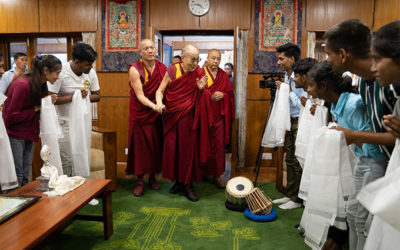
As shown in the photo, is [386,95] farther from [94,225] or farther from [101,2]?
[101,2]

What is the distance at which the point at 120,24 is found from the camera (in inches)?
170

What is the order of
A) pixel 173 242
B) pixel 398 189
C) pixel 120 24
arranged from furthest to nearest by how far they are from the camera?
pixel 120 24 → pixel 173 242 → pixel 398 189

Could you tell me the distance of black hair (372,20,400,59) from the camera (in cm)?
99

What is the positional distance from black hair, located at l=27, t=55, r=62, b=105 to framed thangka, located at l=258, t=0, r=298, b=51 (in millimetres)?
2782

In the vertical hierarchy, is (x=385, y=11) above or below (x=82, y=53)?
above

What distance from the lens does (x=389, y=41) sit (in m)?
1.00

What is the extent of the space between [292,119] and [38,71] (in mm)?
2134

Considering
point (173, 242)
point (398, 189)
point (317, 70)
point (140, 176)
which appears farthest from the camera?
point (140, 176)

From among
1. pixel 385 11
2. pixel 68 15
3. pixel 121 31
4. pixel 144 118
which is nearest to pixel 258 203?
pixel 144 118

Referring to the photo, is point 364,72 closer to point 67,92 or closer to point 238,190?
point 238,190

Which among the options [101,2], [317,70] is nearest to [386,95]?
[317,70]

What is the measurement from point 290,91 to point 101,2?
302 centimetres

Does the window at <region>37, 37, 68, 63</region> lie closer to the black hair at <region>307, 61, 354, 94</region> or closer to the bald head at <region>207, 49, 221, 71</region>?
the bald head at <region>207, 49, 221, 71</region>

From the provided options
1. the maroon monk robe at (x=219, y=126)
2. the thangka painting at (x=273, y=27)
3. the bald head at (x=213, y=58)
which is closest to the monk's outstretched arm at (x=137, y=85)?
the maroon monk robe at (x=219, y=126)
